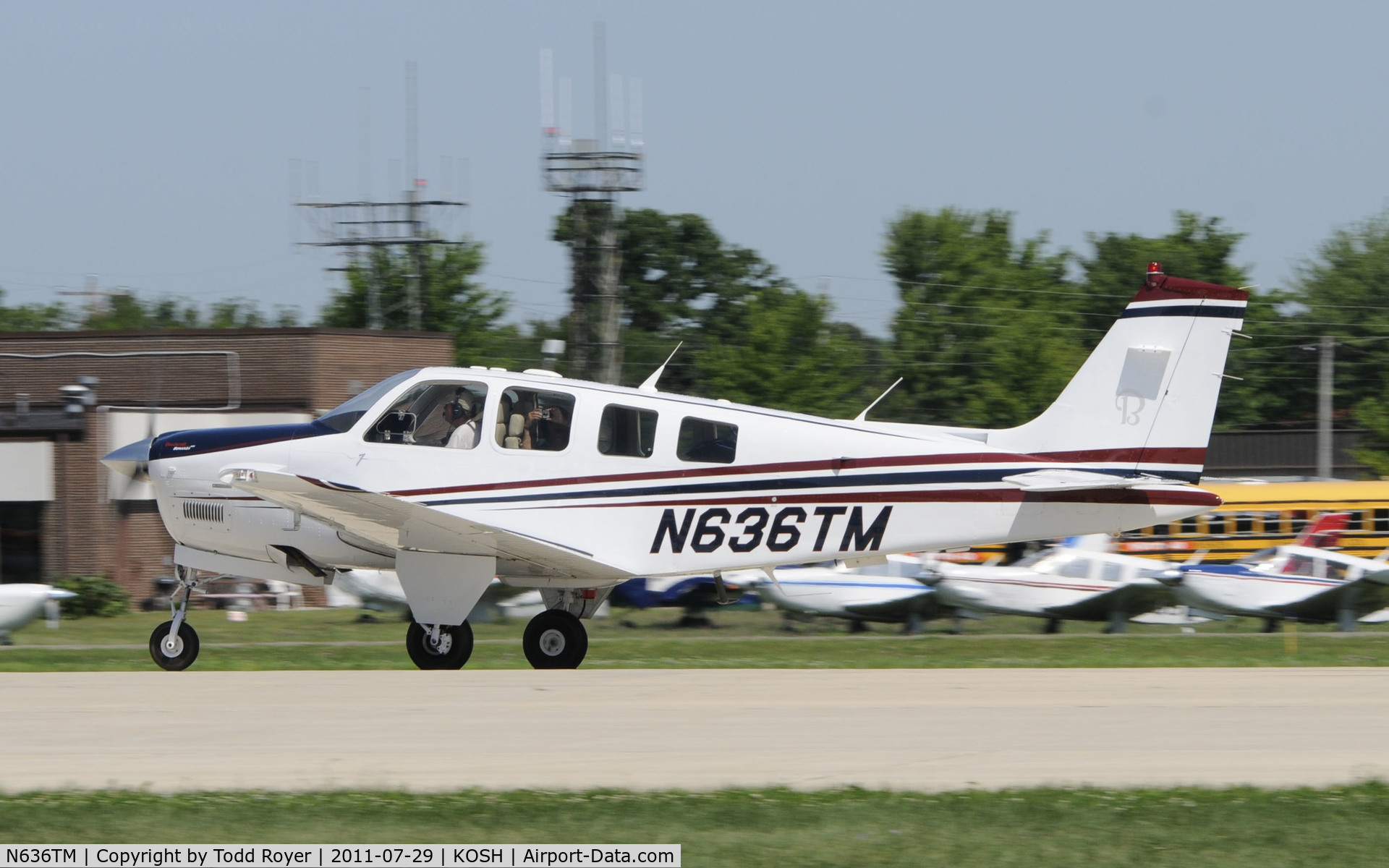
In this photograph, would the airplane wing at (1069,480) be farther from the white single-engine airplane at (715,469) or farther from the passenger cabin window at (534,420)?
the passenger cabin window at (534,420)

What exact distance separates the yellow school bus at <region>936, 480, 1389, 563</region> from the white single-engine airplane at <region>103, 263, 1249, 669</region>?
17.0 meters

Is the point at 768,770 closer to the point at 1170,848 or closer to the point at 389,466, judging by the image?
the point at 1170,848

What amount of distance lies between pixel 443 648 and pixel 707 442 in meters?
2.92

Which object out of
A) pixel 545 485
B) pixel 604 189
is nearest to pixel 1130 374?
pixel 545 485

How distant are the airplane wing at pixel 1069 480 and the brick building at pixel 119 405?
2079cm

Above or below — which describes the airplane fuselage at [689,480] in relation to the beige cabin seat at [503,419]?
→ below

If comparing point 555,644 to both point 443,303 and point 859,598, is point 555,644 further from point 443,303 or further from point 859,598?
point 443,303

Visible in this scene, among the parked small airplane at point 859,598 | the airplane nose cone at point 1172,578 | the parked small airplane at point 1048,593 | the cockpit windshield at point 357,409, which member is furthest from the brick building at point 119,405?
the cockpit windshield at point 357,409

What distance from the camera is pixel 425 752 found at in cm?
808

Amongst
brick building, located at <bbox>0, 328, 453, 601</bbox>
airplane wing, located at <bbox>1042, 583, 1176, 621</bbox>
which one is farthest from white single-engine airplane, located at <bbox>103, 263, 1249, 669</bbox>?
brick building, located at <bbox>0, 328, 453, 601</bbox>

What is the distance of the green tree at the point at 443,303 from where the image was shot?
173 ft

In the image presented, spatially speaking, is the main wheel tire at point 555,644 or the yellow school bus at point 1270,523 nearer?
the main wheel tire at point 555,644

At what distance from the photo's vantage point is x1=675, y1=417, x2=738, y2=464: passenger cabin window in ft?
42.1

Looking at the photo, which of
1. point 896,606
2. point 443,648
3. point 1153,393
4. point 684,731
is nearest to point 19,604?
point 443,648
